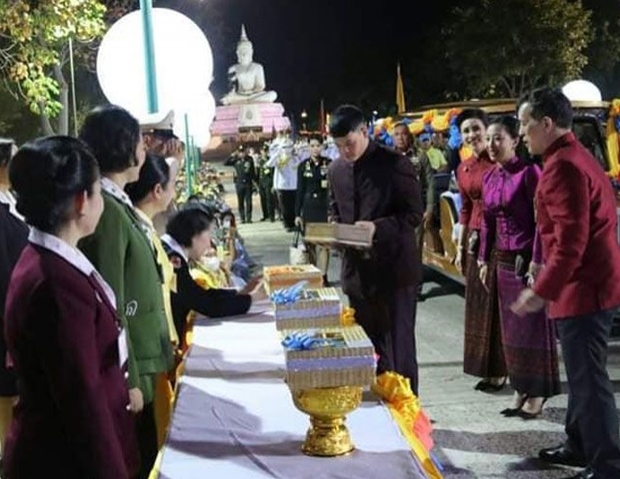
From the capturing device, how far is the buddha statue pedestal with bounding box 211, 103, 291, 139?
3175cm

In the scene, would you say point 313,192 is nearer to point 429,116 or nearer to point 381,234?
point 429,116

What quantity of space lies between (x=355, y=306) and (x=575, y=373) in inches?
52.6

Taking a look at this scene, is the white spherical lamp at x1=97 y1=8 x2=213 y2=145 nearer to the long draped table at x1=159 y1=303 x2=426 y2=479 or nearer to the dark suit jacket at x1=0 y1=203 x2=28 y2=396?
the dark suit jacket at x1=0 y1=203 x2=28 y2=396

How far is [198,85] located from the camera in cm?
561

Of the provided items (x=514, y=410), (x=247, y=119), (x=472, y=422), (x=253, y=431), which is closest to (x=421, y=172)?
(x=514, y=410)

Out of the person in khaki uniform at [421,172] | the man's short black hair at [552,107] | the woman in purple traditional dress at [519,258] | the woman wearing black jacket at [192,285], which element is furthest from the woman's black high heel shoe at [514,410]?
the person in khaki uniform at [421,172]

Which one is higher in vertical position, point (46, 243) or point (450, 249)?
point (46, 243)

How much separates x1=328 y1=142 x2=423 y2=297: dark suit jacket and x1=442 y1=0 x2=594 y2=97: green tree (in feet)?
77.0

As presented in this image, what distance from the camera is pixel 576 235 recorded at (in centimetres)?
384

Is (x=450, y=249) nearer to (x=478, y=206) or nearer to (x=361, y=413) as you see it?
(x=478, y=206)

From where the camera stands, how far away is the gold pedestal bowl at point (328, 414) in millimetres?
2594

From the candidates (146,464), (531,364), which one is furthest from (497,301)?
(146,464)

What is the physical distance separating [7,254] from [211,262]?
6.60ft

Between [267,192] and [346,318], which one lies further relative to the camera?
[267,192]
